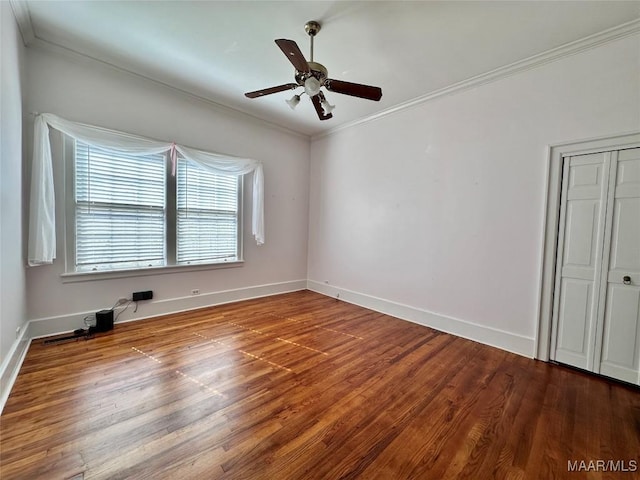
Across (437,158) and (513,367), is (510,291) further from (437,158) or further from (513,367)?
(437,158)

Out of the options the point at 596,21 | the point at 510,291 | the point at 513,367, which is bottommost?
the point at 513,367

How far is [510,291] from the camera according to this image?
2975 millimetres

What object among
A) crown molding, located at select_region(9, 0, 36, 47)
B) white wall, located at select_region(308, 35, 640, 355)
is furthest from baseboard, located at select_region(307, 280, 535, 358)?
crown molding, located at select_region(9, 0, 36, 47)

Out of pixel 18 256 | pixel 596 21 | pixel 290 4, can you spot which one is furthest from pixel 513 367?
pixel 18 256

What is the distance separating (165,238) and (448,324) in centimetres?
405

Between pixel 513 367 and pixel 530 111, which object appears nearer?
pixel 513 367

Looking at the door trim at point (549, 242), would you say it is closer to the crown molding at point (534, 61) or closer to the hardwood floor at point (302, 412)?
the hardwood floor at point (302, 412)

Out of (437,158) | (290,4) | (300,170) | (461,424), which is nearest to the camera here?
(461,424)

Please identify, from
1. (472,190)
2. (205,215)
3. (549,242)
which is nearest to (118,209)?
(205,215)

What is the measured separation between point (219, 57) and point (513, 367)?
447 cm

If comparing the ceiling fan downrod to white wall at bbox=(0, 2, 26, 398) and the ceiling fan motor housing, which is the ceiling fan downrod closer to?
the ceiling fan motor housing

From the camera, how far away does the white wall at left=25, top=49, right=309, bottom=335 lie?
289cm

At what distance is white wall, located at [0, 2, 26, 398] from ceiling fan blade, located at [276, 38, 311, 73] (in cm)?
203

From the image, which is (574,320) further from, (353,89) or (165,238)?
(165,238)
